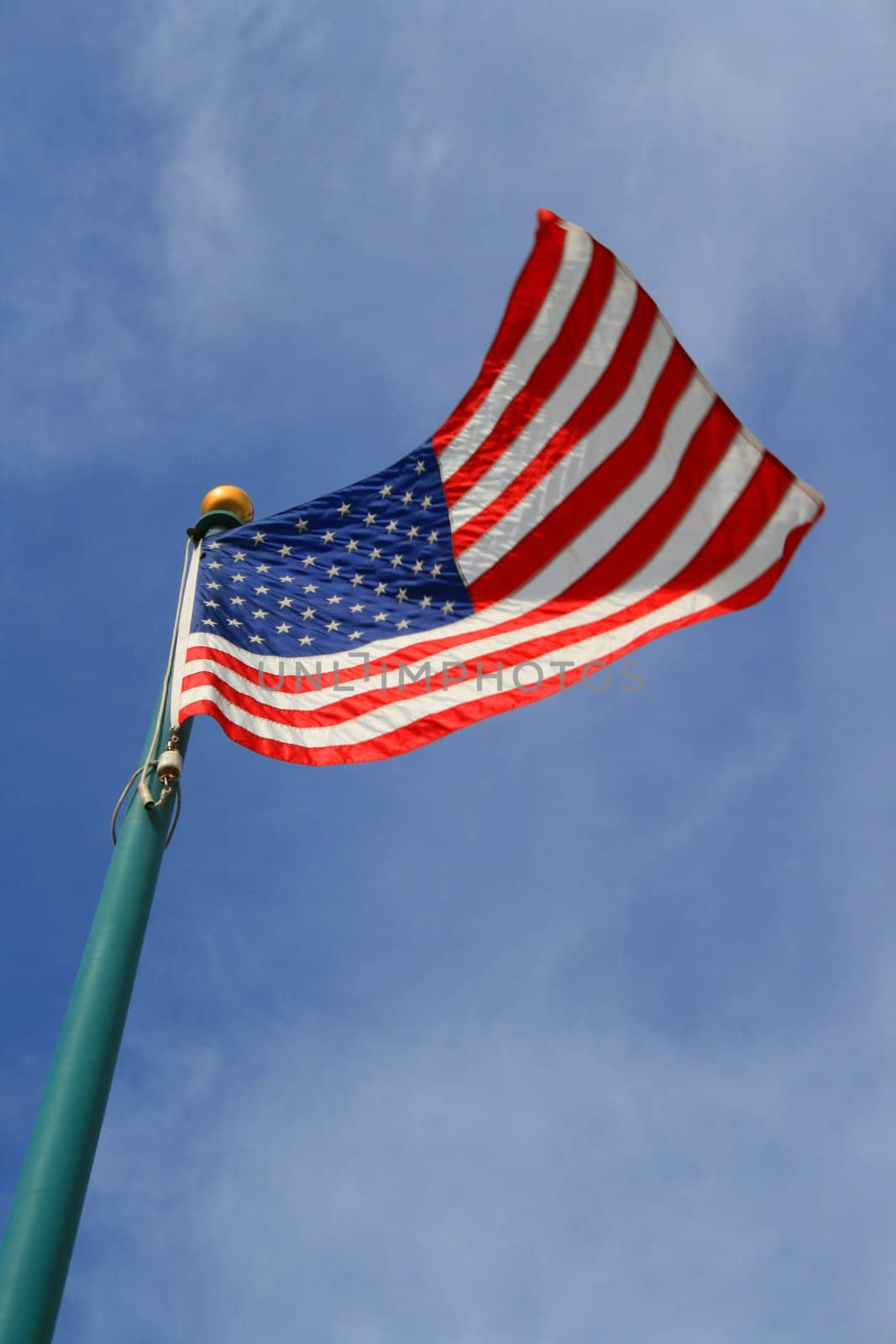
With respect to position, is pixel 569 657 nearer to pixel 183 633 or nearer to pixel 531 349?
pixel 183 633

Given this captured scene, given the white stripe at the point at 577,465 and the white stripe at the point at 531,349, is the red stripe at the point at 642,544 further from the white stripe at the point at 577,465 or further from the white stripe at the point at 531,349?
the white stripe at the point at 531,349

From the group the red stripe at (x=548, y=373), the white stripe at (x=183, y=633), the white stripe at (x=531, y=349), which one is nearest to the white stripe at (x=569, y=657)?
the white stripe at (x=183, y=633)

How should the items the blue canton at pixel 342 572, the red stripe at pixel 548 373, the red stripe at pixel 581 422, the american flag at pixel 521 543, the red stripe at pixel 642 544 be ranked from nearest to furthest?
the american flag at pixel 521 543 < the blue canton at pixel 342 572 < the red stripe at pixel 642 544 < the red stripe at pixel 581 422 < the red stripe at pixel 548 373

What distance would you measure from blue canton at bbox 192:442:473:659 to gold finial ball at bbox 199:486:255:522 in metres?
0.30

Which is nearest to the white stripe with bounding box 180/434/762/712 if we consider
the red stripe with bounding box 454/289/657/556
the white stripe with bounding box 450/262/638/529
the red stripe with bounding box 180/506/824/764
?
the red stripe with bounding box 180/506/824/764

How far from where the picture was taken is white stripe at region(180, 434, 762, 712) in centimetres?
1001

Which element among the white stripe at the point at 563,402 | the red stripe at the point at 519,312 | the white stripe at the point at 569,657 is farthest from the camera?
the red stripe at the point at 519,312

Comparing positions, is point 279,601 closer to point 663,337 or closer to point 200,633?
point 200,633

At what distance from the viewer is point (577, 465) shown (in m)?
12.8

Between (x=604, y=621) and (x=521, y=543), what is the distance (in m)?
1.22

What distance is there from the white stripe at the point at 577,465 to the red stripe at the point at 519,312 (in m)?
0.83

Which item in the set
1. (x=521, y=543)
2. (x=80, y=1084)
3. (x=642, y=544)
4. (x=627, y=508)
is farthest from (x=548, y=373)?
(x=80, y=1084)

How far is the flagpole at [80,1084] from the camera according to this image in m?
5.48

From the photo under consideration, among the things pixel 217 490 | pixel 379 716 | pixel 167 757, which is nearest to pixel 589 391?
pixel 217 490
